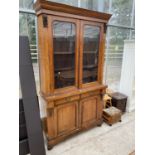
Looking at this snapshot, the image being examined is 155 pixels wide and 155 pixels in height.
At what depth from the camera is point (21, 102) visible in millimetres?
1496

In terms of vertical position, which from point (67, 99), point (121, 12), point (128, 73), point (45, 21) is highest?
point (121, 12)

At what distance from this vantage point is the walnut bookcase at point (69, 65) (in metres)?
1.83

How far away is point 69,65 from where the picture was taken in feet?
7.16

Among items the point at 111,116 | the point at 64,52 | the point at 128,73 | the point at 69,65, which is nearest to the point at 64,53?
the point at 64,52

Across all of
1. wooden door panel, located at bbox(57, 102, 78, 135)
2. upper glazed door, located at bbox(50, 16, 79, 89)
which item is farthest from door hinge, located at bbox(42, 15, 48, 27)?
wooden door panel, located at bbox(57, 102, 78, 135)

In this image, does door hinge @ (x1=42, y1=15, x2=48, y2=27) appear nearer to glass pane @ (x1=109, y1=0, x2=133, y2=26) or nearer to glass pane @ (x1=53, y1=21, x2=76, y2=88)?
glass pane @ (x1=53, y1=21, x2=76, y2=88)

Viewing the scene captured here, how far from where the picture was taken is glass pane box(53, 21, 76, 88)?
1.97 m

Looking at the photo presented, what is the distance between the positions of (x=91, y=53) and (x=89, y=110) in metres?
1.03

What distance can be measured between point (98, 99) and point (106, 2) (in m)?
2.13

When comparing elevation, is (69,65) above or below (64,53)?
below

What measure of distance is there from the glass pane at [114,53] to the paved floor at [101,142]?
1333mm

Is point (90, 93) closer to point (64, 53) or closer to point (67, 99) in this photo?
point (67, 99)
